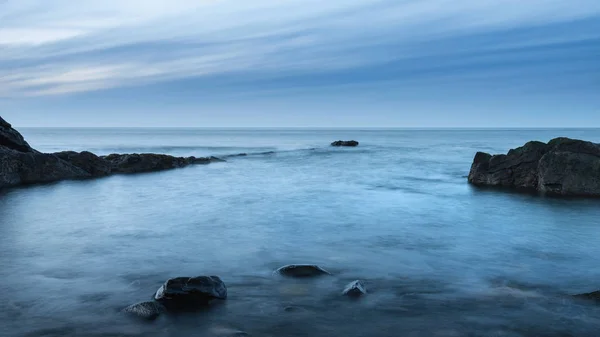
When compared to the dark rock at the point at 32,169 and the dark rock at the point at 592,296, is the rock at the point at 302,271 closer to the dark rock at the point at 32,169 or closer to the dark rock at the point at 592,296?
the dark rock at the point at 592,296

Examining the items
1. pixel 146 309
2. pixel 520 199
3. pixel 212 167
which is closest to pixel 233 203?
pixel 520 199

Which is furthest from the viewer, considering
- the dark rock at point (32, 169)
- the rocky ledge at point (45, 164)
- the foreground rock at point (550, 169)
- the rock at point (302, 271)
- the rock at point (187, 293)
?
the rocky ledge at point (45, 164)

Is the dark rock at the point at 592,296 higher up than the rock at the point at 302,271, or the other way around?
the dark rock at the point at 592,296

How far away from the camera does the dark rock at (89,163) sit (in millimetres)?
28797

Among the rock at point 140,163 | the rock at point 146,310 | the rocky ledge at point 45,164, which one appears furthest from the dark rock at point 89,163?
the rock at point 146,310

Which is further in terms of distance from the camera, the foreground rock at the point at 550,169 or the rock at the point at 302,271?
the foreground rock at the point at 550,169

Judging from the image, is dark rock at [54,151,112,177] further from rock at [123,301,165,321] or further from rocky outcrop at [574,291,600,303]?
rocky outcrop at [574,291,600,303]

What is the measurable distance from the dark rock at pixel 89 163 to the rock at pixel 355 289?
78.1ft

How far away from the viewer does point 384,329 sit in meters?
6.89

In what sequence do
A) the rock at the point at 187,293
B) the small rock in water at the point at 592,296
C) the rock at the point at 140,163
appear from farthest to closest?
the rock at the point at 140,163 < the small rock in water at the point at 592,296 < the rock at the point at 187,293

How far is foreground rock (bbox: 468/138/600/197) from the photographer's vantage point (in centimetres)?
1973

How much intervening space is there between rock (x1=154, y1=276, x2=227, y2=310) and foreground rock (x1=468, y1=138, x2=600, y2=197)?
17.2 meters

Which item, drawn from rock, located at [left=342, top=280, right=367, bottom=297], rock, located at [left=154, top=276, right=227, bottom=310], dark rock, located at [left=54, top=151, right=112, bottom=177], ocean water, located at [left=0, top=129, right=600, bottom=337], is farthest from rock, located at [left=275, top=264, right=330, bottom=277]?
dark rock, located at [left=54, top=151, right=112, bottom=177]

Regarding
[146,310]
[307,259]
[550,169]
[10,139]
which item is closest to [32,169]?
[10,139]
